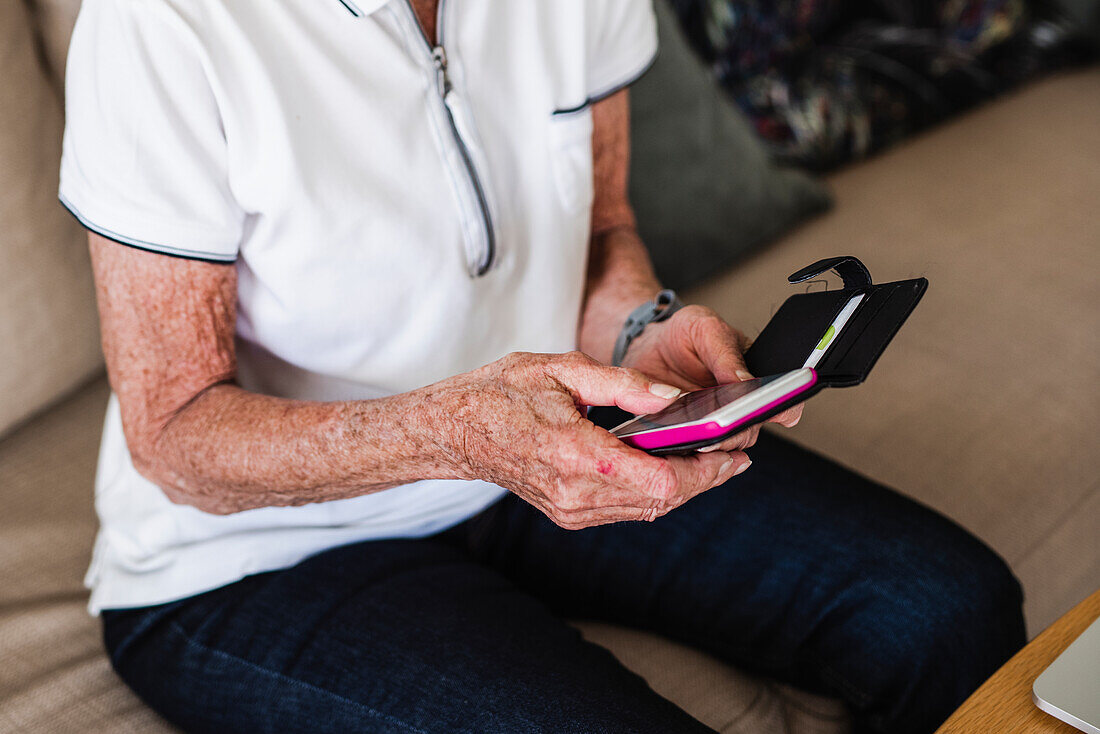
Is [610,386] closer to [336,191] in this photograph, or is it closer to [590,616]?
[336,191]

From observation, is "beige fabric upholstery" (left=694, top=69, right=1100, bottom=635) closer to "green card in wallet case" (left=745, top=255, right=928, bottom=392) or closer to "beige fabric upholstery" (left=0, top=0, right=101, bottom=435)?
"green card in wallet case" (left=745, top=255, right=928, bottom=392)

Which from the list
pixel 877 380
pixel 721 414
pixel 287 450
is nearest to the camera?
pixel 721 414

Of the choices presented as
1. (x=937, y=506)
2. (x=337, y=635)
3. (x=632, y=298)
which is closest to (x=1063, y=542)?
(x=937, y=506)

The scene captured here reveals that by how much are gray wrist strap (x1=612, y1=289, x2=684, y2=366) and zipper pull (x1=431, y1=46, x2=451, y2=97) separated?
0.90 feet

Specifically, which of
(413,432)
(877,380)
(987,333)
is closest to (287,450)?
(413,432)

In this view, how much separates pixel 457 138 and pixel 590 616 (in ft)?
1.58

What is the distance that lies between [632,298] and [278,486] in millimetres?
405

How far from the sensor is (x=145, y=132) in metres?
0.61

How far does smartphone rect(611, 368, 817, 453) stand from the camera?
48 centimetres

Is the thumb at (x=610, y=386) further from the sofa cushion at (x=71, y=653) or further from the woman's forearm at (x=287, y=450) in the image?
the sofa cushion at (x=71, y=653)

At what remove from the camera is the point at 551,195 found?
0.85 meters

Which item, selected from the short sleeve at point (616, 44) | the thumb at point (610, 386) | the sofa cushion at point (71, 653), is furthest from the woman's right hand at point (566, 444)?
the short sleeve at point (616, 44)

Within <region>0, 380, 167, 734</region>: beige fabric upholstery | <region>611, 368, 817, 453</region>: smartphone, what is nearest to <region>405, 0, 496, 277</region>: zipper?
<region>611, 368, 817, 453</region>: smartphone

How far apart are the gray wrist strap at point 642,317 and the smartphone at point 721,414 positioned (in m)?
Result: 0.27
